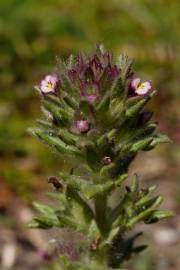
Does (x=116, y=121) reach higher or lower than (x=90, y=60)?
lower

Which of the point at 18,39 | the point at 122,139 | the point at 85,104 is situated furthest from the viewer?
the point at 18,39

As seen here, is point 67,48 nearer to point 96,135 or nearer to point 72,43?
point 72,43

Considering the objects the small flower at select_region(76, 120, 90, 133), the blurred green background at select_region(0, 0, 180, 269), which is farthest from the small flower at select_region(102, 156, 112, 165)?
the blurred green background at select_region(0, 0, 180, 269)

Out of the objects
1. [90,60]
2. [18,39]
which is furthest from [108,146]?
[18,39]

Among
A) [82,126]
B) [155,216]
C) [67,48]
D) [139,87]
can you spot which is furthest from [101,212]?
[67,48]

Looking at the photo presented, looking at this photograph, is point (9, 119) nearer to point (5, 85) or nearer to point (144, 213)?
point (5, 85)

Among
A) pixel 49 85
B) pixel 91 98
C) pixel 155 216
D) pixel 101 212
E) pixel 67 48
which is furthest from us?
pixel 67 48
